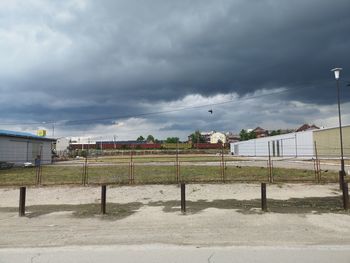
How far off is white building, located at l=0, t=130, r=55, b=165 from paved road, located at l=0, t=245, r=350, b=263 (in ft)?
96.6

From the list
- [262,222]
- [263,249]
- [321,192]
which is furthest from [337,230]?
[321,192]

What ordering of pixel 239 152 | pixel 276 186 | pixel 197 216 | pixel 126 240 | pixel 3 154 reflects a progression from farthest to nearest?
pixel 239 152, pixel 3 154, pixel 276 186, pixel 197 216, pixel 126 240

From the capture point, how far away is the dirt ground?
24.8 feet

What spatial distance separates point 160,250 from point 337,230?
4.50 m

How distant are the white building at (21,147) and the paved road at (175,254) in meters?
29.4

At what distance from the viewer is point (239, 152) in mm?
91688

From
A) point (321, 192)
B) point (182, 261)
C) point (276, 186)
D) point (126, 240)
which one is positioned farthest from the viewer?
point (276, 186)

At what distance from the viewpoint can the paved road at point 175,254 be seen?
236 inches

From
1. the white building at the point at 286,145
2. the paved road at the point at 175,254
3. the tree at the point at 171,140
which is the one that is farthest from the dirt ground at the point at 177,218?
the tree at the point at 171,140

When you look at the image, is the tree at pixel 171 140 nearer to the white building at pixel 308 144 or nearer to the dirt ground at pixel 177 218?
the white building at pixel 308 144

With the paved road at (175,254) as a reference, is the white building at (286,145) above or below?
above

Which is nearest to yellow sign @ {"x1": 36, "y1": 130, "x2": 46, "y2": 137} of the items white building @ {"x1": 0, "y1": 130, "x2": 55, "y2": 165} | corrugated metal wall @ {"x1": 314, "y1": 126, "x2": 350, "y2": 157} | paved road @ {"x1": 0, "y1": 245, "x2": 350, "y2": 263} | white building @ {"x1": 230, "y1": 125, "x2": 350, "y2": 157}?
white building @ {"x1": 0, "y1": 130, "x2": 55, "y2": 165}

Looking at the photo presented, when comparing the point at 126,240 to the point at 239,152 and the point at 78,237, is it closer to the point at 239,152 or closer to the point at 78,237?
the point at 78,237

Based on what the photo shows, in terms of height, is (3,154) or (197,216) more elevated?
(3,154)
